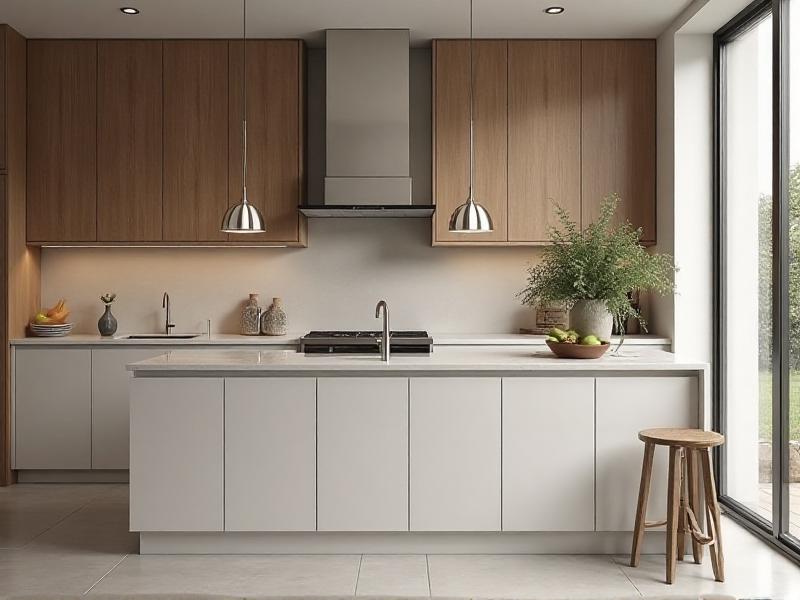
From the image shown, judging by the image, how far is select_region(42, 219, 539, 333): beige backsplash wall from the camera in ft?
19.0

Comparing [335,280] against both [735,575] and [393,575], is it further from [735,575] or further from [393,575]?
[735,575]

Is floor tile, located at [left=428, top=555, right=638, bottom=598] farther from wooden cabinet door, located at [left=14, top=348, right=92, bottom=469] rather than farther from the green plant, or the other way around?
wooden cabinet door, located at [left=14, top=348, right=92, bottom=469]

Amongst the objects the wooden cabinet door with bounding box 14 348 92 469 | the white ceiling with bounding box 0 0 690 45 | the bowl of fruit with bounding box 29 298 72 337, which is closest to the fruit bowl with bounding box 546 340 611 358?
the white ceiling with bounding box 0 0 690 45

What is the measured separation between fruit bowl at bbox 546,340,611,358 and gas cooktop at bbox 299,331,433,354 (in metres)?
1.05

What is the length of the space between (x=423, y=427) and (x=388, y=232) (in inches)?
91.5

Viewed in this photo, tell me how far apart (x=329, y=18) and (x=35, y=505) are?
331cm

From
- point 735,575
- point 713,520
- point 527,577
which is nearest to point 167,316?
point 527,577

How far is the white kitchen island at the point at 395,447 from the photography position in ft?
12.3

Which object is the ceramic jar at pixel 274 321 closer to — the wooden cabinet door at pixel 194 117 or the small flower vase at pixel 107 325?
the wooden cabinet door at pixel 194 117

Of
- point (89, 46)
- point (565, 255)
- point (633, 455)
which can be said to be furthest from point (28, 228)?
point (633, 455)

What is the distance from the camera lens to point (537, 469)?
3750mm

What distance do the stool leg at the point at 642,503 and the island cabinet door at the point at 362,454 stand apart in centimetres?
100

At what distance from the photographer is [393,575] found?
3521 millimetres

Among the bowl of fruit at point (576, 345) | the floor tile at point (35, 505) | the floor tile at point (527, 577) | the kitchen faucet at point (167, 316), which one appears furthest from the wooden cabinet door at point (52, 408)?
the bowl of fruit at point (576, 345)
